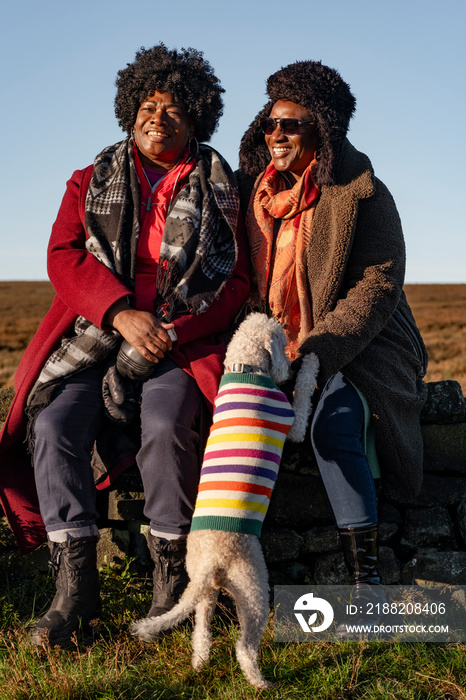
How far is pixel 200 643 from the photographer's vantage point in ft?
9.43

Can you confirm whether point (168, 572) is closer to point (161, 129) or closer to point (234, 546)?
point (234, 546)

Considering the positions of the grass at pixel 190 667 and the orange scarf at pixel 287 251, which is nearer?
the grass at pixel 190 667

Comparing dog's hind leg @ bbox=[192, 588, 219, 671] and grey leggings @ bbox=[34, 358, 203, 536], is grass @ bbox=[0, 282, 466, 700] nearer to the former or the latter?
dog's hind leg @ bbox=[192, 588, 219, 671]

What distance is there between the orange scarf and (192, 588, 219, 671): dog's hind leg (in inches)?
56.2

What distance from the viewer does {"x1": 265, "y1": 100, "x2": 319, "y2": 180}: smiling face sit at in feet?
12.9

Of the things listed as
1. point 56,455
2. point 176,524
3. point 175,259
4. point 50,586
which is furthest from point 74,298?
point 50,586

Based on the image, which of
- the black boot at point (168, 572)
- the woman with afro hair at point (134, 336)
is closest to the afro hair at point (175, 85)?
the woman with afro hair at point (134, 336)

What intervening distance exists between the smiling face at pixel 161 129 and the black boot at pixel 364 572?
2.35 metres

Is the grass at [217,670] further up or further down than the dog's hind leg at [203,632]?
further down

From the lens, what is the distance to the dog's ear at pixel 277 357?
10.8ft

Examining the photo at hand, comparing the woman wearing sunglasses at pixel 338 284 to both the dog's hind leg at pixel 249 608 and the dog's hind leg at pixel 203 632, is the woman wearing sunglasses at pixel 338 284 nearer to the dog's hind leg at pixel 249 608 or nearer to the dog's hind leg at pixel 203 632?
the dog's hind leg at pixel 249 608

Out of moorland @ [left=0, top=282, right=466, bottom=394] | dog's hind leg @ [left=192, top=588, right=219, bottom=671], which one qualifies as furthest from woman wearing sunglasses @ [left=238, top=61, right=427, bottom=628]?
moorland @ [left=0, top=282, right=466, bottom=394]

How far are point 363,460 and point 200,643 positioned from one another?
1192mm

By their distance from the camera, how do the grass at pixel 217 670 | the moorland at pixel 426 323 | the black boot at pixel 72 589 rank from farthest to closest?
the moorland at pixel 426 323
the black boot at pixel 72 589
the grass at pixel 217 670
